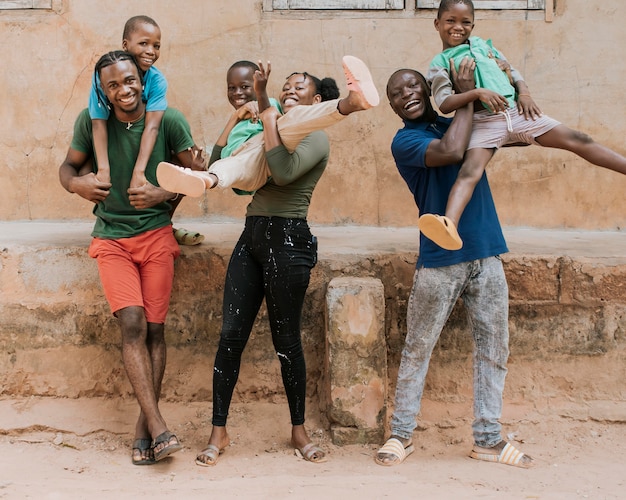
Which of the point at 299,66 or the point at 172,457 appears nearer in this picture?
the point at 172,457

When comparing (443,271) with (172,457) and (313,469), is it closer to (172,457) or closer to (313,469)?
(313,469)

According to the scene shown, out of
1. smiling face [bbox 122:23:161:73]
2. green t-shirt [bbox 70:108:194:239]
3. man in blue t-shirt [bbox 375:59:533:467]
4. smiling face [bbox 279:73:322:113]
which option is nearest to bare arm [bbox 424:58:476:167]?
man in blue t-shirt [bbox 375:59:533:467]

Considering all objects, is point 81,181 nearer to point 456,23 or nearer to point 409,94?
point 409,94

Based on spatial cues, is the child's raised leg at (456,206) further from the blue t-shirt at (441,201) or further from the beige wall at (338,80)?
the beige wall at (338,80)

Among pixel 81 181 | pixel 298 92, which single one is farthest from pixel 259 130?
pixel 81 181

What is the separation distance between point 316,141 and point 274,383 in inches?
63.9

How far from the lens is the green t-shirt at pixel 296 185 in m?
3.77

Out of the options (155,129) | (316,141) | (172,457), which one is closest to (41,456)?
(172,457)

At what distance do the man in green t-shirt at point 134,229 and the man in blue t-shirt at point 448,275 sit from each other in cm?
Result: 113

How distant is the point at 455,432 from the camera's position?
4562mm

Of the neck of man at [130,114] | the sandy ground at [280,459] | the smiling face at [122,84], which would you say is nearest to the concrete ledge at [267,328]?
the sandy ground at [280,459]

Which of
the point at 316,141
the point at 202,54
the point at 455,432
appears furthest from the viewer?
the point at 202,54

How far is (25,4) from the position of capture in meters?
5.88

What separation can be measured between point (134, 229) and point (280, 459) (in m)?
1.39
